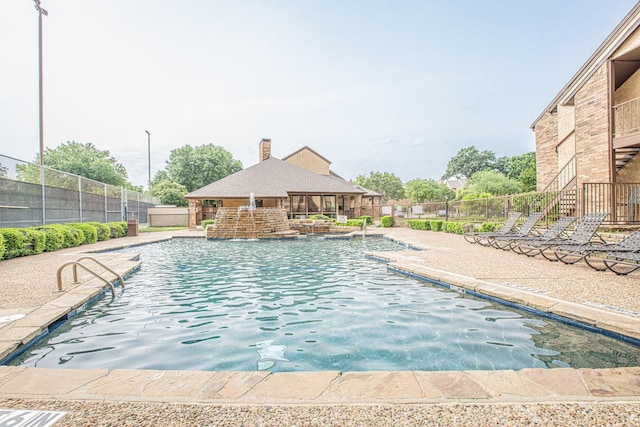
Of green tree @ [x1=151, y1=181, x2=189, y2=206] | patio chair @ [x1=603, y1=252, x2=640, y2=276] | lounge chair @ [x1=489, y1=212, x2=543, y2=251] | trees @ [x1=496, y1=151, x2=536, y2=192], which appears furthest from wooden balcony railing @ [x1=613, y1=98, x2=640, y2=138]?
green tree @ [x1=151, y1=181, x2=189, y2=206]

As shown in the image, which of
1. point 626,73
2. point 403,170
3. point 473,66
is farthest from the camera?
point 403,170

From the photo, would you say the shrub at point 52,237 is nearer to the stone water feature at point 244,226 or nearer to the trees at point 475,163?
the stone water feature at point 244,226

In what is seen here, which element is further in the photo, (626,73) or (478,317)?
(626,73)

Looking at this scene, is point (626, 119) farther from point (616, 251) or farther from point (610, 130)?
point (616, 251)

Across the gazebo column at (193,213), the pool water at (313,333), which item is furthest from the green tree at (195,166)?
the pool water at (313,333)

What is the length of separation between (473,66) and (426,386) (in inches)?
879

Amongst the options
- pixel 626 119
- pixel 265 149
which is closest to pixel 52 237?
pixel 626 119

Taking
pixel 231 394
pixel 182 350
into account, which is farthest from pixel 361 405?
pixel 182 350

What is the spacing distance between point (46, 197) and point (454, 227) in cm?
1715

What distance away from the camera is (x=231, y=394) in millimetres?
2277

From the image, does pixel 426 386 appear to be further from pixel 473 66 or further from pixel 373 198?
pixel 373 198

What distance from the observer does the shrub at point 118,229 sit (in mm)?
17000

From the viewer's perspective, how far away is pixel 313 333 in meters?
4.00

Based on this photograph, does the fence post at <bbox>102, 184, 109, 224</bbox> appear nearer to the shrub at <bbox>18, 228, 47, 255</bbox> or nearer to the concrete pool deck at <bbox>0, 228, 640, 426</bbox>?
the shrub at <bbox>18, 228, 47, 255</bbox>
